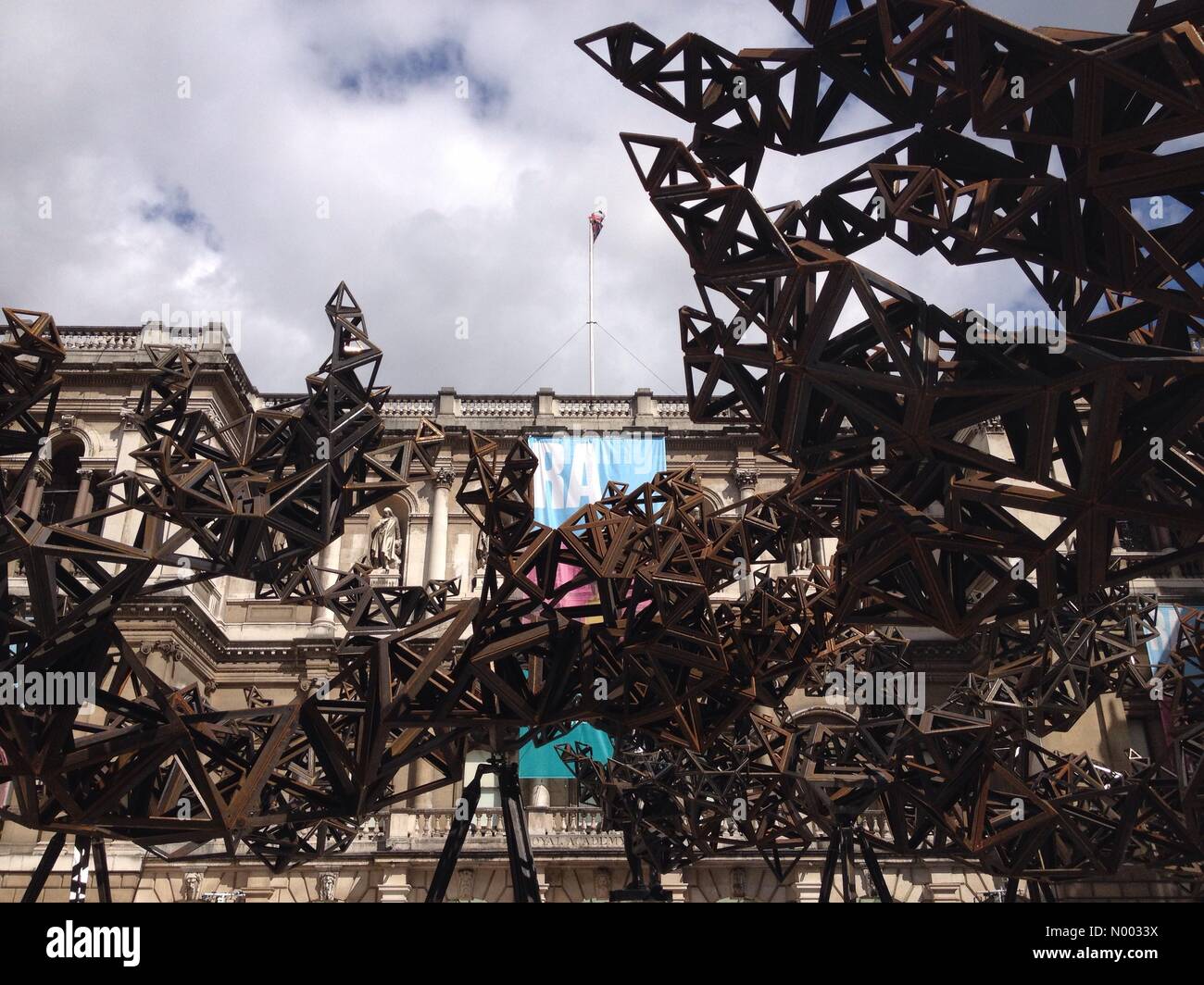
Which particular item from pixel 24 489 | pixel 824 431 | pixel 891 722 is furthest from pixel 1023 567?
pixel 24 489

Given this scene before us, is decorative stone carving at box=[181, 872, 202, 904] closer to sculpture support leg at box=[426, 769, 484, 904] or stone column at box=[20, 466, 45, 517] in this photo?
sculpture support leg at box=[426, 769, 484, 904]

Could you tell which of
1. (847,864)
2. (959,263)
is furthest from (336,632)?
(959,263)

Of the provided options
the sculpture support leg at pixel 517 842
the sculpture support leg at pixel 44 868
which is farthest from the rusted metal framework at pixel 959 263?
the sculpture support leg at pixel 44 868

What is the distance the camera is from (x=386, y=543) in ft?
134

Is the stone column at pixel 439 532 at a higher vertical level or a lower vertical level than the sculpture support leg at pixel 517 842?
higher

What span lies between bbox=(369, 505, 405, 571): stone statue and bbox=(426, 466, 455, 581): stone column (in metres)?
1.23

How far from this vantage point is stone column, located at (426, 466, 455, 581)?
132ft

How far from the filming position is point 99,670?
36.1 feet

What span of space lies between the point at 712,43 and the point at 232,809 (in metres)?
8.66

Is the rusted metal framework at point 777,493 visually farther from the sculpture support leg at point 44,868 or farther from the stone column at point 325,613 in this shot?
the stone column at point 325,613

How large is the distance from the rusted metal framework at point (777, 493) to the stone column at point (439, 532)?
23817mm

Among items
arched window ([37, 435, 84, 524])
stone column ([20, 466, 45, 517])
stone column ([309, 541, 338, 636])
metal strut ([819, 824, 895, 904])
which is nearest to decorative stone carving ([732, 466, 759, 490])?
stone column ([309, 541, 338, 636])

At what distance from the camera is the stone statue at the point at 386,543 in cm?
4053
